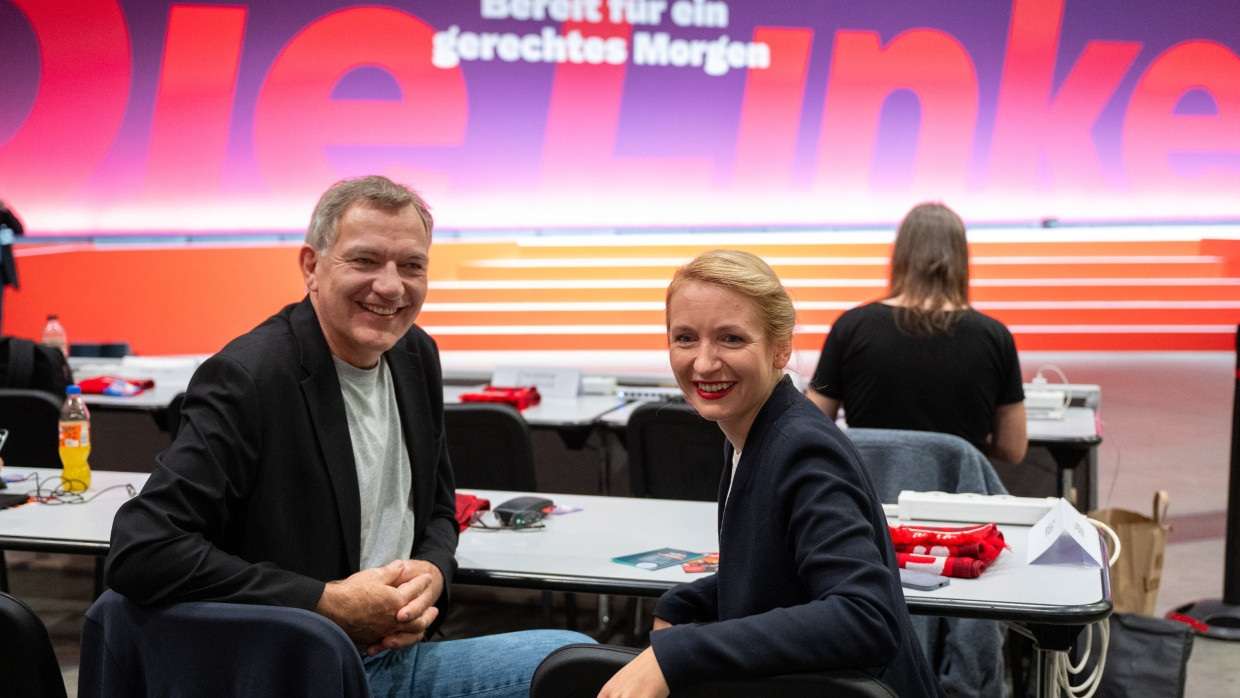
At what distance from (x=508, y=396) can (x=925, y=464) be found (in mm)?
1841

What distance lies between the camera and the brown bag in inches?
128

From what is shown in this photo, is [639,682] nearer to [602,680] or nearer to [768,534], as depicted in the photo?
[602,680]

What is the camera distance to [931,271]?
9.72ft

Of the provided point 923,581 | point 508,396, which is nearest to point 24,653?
point 923,581

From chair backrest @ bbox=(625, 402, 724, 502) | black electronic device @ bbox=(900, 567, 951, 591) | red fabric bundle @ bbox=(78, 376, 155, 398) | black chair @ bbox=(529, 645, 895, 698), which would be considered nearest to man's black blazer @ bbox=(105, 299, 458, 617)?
black chair @ bbox=(529, 645, 895, 698)

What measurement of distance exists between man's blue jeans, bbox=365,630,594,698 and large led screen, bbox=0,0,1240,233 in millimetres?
7675

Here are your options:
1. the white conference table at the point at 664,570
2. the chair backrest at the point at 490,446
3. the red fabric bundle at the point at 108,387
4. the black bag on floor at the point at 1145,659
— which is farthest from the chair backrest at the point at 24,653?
the red fabric bundle at the point at 108,387

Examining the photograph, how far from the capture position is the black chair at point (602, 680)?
115 cm

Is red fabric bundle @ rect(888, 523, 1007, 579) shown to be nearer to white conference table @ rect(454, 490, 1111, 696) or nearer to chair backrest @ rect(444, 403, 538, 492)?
white conference table @ rect(454, 490, 1111, 696)

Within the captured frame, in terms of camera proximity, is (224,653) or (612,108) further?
(612,108)

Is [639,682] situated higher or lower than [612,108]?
lower

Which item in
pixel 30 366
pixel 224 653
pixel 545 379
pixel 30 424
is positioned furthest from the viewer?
pixel 545 379

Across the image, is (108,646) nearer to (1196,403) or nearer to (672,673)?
(672,673)

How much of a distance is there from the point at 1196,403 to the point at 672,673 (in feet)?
23.5
